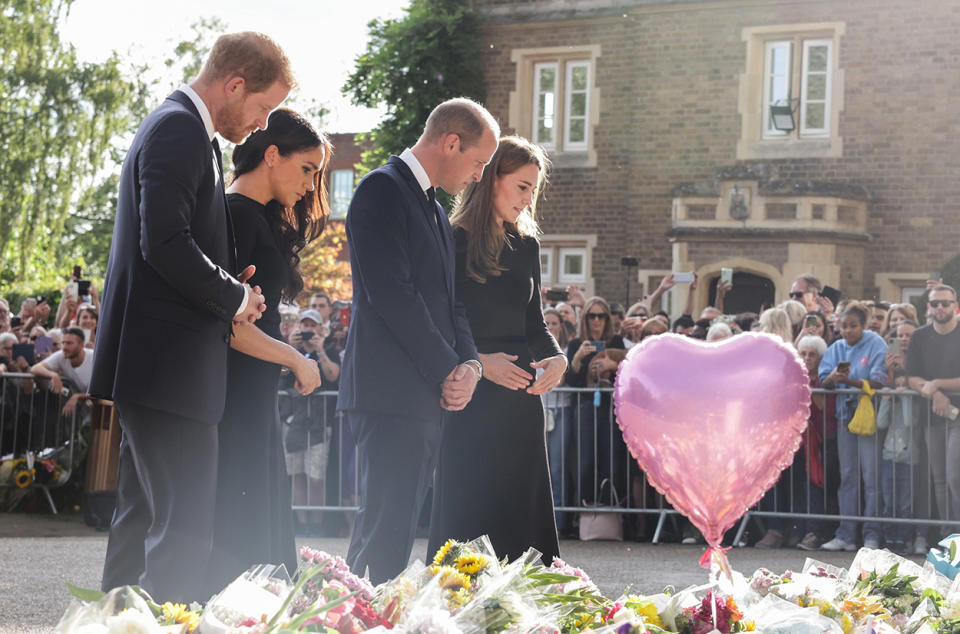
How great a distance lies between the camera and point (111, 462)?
10.0 metres

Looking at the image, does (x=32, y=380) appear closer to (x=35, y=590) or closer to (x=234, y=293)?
(x=35, y=590)

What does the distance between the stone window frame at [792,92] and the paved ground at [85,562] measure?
12466 millimetres

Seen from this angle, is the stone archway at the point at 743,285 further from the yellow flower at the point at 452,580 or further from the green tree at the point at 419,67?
the yellow flower at the point at 452,580

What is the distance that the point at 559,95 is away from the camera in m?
22.6

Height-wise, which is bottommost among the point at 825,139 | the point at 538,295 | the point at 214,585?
the point at 214,585

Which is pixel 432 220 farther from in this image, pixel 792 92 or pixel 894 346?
pixel 792 92

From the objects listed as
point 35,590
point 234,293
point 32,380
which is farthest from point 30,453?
point 234,293

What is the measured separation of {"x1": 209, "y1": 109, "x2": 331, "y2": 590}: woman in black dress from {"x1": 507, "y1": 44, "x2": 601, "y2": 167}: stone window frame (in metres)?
18.4

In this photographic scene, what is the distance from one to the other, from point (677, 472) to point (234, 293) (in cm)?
255

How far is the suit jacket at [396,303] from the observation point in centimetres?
408

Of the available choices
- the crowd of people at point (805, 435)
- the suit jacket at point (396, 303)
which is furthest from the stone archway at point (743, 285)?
the suit jacket at point (396, 303)

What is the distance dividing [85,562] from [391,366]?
4678 mm

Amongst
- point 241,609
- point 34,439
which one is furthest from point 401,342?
point 34,439

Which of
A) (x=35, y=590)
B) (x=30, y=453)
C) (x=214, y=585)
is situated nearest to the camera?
(x=214, y=585)
